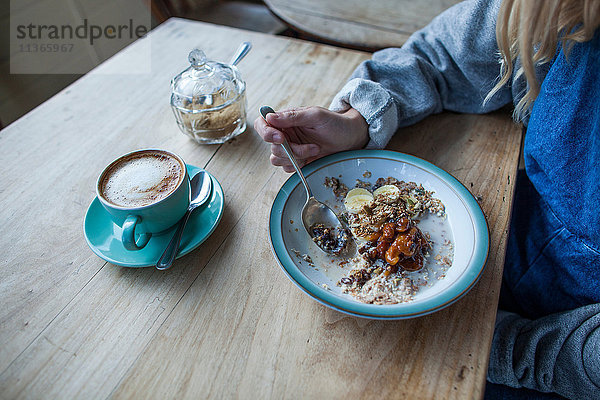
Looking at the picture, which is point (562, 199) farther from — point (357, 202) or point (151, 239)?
A: point (151, 239)

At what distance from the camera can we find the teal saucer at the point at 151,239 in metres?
0.71

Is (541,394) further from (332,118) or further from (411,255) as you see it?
(332,118)

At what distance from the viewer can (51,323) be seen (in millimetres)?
644

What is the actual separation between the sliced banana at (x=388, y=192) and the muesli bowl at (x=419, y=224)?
0.04 meters

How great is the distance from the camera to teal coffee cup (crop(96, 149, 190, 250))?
2.23 feet

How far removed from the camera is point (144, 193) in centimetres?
71

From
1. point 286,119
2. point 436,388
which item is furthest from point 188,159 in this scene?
point 436,388

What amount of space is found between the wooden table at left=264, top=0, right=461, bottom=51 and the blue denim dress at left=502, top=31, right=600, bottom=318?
2.32 feet

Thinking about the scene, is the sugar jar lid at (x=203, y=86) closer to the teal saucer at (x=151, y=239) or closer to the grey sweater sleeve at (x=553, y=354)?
the teal saucer at (x=151, y=239)

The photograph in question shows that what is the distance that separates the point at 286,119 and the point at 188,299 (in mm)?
404

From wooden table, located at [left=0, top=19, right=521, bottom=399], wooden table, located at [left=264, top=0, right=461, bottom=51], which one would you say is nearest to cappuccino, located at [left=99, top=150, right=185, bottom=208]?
wooden table, located at [left=0, top=19, right=521, bottom=399]

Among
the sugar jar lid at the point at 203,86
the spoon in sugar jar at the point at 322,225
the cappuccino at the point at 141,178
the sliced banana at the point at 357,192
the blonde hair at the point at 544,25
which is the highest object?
the blonde hair at the point at 544,25

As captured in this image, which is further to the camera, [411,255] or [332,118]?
[332,118]

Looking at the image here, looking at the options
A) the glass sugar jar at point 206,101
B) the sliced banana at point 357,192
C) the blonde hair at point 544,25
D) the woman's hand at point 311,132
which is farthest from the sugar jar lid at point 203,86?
the blonde hair at point 544,25
